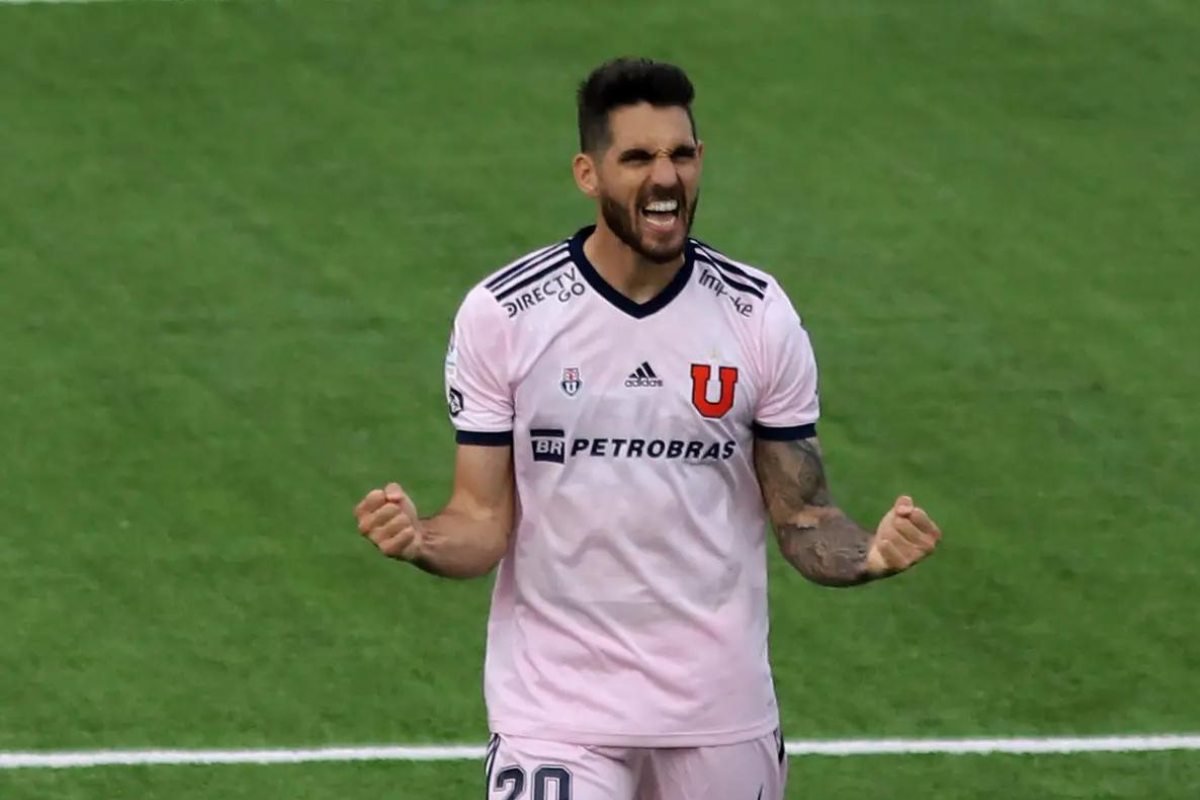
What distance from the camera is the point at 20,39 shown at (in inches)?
601

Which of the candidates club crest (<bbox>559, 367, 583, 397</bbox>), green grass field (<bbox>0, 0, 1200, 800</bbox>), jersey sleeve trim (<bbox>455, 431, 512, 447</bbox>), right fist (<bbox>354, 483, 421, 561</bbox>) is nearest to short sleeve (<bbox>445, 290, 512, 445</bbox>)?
jersey sleeve trim (<bbox>455, 431, 512, 447</bbox>)

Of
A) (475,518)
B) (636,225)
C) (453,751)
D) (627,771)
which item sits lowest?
(453,751)

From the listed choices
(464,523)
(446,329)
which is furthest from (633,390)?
(446,329)

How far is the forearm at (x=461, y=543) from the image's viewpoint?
598cm

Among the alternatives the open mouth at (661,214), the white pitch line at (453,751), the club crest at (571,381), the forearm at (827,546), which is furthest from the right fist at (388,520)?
the white pitch line at (453,751)

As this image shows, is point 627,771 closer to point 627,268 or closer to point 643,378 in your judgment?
point 643,378

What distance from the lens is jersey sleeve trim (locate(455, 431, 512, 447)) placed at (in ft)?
20.1

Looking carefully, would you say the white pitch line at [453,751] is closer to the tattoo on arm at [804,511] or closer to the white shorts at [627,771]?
the white shorts at [627,771]

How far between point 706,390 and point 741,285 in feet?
1.07

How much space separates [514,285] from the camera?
6156mm

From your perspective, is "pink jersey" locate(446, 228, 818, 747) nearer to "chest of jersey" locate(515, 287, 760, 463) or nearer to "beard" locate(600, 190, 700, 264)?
"chest of jersey" locate(515, 287, 760, 463)

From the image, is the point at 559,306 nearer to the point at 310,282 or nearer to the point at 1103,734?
the point at 1103,734

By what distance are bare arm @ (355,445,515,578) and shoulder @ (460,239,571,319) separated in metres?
0.35

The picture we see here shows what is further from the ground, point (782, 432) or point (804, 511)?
point (782, 432)
